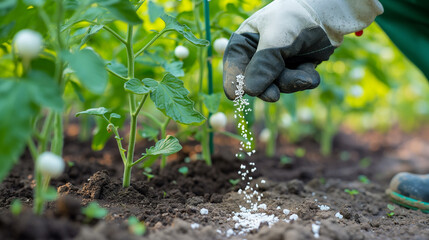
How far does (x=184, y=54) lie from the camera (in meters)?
1.70

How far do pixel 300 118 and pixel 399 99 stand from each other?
1749mm

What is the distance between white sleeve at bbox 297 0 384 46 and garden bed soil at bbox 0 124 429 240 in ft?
2.18

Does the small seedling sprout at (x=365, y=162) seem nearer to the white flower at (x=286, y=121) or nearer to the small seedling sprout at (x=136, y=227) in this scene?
the white flower at (x=286, y=121)

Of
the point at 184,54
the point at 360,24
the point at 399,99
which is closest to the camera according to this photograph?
the point at 360,24

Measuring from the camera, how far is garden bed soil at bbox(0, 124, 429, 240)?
102cm

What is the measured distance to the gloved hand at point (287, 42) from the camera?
1347 millimetres

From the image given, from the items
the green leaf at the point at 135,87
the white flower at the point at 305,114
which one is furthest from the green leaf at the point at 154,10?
the white flower at the point at 305,114

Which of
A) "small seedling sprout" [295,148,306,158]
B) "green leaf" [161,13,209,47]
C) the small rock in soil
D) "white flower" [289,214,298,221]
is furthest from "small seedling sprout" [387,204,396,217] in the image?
"small seedling sprout" [295,148,306,158]

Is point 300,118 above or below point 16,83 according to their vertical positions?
below

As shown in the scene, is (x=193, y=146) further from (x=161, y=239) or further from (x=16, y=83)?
(x=16, y=83)

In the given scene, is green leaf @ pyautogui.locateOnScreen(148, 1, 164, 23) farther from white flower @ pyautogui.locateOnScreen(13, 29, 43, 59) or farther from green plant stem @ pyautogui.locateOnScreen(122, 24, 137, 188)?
white flower @ pyautogui.locateOnScreen(13, 29, 43, 59)

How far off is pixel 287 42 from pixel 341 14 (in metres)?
0.32

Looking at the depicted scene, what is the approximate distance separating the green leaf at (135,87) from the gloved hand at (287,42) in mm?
292

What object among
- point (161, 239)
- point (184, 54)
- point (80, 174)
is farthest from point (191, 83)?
point (161, 239)
